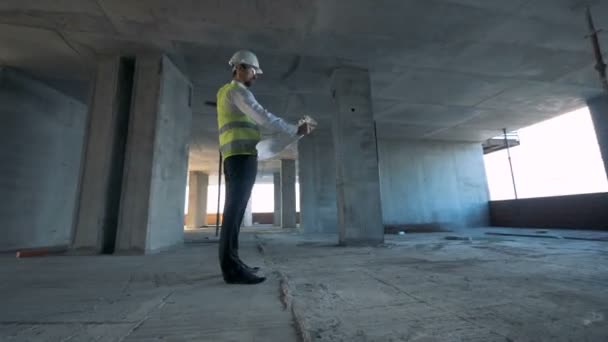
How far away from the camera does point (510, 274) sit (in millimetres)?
1874

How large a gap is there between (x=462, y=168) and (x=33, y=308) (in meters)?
11.0

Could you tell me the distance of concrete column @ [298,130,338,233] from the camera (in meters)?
8.56

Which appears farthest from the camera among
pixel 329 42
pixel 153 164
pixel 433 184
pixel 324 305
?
pixel 433 184

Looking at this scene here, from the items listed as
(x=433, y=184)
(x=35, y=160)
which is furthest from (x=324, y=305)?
(x=433, y=184)

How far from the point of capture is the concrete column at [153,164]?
3846 millimetres

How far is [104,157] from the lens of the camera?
13.2 feet

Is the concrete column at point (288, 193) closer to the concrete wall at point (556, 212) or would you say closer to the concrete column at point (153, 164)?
the concrete wall at point (556, 212)

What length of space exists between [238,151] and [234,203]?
35cm

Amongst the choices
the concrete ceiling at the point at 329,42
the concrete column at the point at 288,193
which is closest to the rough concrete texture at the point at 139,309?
the concrete ceiling at the point at 329,42

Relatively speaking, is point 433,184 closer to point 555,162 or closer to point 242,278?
point 555,162

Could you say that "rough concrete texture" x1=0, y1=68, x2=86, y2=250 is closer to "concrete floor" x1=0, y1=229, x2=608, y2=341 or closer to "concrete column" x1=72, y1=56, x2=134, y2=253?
"concrete column" x1=72, y1=56, x2=134, y2=253

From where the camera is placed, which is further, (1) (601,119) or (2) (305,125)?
(1) (601,119)

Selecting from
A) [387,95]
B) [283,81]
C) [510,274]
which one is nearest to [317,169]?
[387,95]

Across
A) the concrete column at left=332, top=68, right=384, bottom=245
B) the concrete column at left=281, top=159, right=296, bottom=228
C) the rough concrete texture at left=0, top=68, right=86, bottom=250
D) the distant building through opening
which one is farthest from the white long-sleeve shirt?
the concrete column at left=281, top=159, right=296, bottom=228
